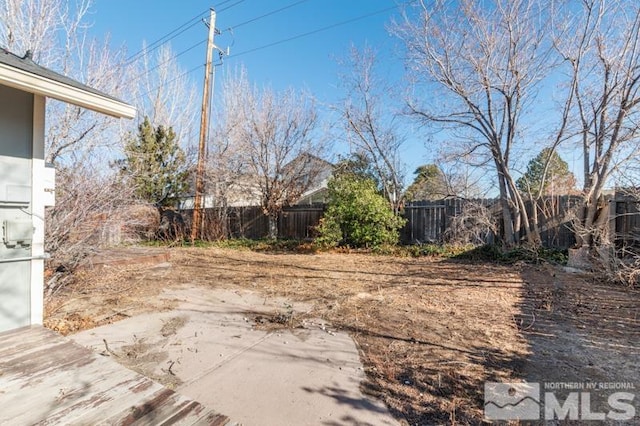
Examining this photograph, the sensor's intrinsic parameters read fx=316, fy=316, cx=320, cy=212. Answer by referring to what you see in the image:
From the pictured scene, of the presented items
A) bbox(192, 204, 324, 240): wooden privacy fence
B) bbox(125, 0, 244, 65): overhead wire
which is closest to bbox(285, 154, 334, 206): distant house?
bbox(192, 204, 324, 240): wooden privacy fence

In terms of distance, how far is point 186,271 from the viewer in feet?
21.2

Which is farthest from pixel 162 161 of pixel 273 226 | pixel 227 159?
pixel 273 226

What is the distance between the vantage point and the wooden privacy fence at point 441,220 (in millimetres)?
6469

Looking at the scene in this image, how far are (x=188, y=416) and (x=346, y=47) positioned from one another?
11.3 metres

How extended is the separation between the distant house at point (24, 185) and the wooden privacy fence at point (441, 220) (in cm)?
760

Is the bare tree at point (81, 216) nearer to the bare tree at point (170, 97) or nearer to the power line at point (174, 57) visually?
the power line at point (174, 57)

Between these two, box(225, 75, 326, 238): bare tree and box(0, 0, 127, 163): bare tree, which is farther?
box(225, 75, 326, 238): bare tree

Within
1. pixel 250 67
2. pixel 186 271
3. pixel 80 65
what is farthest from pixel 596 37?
pixel 80 65

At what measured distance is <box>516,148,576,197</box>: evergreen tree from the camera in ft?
25.2

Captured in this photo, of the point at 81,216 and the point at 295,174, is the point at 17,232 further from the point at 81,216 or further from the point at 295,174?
the point at 295,174

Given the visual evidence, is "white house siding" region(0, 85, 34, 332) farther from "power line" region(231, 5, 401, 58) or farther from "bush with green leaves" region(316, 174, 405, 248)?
"power line" region(231, 5, 401, 58)

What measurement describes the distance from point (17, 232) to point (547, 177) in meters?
9.90

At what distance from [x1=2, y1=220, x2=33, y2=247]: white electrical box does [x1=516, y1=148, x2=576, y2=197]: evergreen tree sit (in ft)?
29.3

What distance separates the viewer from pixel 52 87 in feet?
7.74
